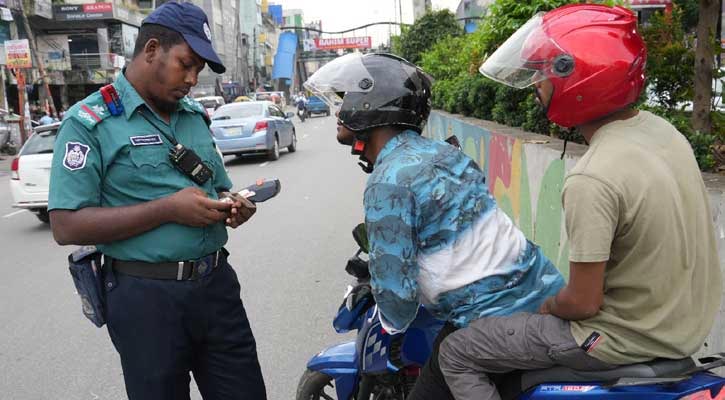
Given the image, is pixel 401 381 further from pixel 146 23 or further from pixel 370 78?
pixel 146 23

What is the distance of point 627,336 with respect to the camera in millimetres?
1746

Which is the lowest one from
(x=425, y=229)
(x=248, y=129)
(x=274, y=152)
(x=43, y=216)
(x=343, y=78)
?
(x=43, y=216)

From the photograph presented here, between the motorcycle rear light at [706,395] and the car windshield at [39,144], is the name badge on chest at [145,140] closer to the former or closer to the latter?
the motorcycle rear light at [706,395]

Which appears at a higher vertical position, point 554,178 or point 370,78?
point 370,78

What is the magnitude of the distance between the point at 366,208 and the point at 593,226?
2.19 ft

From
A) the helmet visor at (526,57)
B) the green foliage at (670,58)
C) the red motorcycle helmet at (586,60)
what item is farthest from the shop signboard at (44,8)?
the red motorcycle helmet at (586,60)

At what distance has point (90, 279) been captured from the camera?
7.30ft

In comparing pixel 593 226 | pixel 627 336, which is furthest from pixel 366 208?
pixel 627 336

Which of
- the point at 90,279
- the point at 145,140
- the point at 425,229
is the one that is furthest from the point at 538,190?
the point at 90,279

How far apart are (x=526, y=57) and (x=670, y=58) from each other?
3386mm

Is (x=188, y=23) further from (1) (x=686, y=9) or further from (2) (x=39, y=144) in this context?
(2) (x=39, y=144)

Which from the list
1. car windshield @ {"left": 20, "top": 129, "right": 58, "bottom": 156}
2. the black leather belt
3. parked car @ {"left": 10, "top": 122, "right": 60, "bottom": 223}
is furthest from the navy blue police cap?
car windshield @ {"left": 20, "top": 129, "right": 58, "bottom": 156}

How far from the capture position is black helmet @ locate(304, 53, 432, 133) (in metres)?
2.08

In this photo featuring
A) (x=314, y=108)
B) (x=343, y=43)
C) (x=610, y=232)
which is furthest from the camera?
(x=343, y=43)
